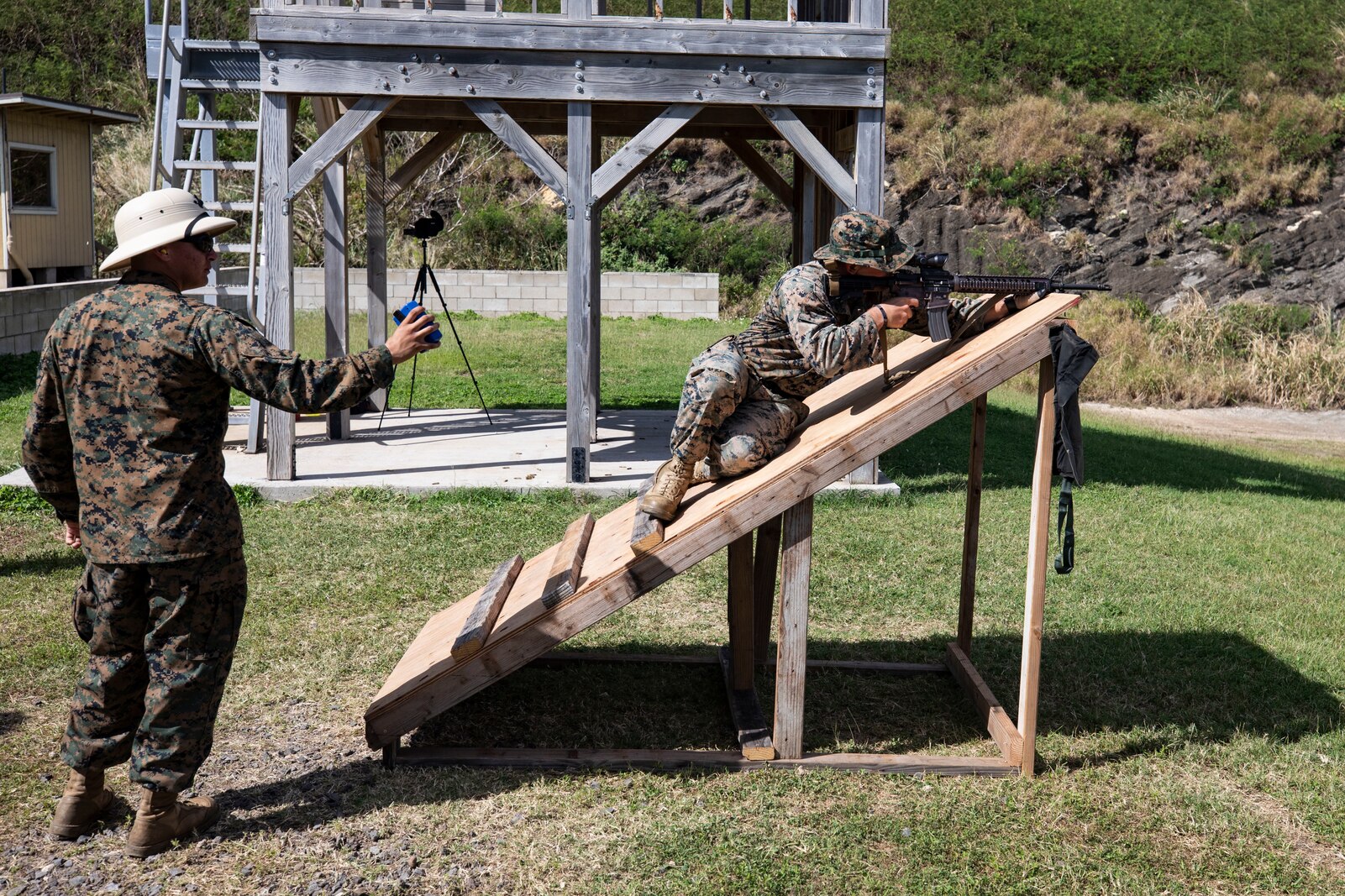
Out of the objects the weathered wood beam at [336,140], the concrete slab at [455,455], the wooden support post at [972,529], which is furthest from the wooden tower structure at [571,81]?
the wooden support post at [972,529]

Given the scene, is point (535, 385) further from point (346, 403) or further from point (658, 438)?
point (346, 403)

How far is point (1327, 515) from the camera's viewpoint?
30.6 ft

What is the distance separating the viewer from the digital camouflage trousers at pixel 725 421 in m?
4.55

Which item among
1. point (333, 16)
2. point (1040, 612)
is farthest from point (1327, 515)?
point (333, 16)

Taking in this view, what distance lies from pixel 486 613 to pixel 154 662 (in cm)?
123

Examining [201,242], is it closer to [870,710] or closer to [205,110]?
[870,710]

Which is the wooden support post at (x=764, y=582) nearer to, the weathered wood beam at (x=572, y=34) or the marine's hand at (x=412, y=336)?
the marine's hand at (x=412, y=336)

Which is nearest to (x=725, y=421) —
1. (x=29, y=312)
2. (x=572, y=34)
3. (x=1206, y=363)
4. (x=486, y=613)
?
(x=486, y=613)

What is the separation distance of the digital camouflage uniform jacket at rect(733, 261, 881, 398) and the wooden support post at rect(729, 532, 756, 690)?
2.36ft

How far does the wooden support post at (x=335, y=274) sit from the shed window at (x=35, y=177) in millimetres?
10270

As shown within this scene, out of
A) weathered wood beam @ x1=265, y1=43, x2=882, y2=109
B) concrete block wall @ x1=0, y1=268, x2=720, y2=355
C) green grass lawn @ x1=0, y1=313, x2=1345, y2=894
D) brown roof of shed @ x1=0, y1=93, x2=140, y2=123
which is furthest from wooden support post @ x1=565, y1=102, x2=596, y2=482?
concrete block wall @ x1=0, y1=268, x2=720, y2=355

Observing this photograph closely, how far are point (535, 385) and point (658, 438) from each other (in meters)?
4.12

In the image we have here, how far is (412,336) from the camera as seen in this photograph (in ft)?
11.7

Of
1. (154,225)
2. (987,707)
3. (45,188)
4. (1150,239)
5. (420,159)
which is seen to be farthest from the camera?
(1150,239)
